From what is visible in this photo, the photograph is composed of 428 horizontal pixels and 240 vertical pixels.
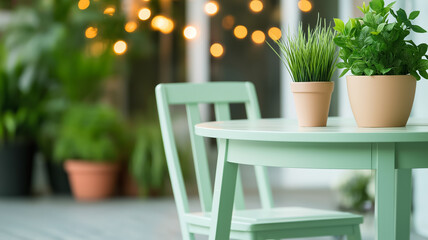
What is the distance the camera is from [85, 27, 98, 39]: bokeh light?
219 inches

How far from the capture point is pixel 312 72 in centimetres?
199

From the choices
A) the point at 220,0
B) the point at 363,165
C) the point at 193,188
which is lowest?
the point at 193,188

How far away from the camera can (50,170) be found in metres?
5.73

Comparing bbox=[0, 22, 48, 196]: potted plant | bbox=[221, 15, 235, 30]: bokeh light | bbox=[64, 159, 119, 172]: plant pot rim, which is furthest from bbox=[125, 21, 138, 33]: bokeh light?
bbox=[64, 159, 119, 172]: plant pot rim

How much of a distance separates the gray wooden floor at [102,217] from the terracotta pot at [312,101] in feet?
6.71

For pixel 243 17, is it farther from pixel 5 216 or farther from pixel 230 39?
pixel 5 216

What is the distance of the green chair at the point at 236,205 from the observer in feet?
7.18

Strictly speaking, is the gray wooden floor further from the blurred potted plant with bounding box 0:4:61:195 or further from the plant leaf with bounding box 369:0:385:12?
the plant leaf with bounding box 369:0:385:12

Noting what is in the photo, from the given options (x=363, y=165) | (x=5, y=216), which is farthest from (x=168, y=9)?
(x=363, y=165)

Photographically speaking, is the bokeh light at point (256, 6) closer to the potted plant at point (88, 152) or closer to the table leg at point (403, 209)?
the potted plant at point (88, 152)

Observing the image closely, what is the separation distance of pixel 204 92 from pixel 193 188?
10.3ft

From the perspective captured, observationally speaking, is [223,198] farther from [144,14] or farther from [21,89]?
[144,14]

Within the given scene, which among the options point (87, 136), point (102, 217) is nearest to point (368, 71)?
point (102, 217)

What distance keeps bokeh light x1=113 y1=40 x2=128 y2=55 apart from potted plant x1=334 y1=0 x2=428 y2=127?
3939mm
